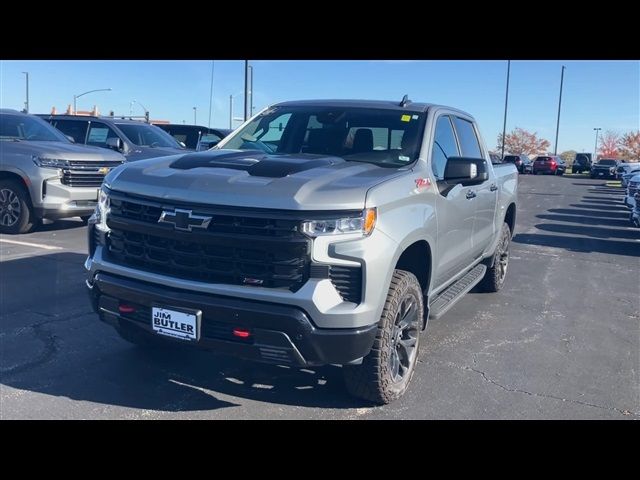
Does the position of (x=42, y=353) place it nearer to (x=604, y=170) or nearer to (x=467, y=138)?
(x=467, y=138)

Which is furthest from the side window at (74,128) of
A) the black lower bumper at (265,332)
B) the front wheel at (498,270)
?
the black lower bumper at (265,332)

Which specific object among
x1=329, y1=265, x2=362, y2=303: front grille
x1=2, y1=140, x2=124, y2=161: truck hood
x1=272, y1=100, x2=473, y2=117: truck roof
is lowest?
x1=329, y1=265, x2=362, y2=303: front grille

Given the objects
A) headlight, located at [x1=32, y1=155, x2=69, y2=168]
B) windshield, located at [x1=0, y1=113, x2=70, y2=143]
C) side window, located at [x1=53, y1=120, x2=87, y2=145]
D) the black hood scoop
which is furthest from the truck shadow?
side window, located at [x1=53, y1=120, x2=87, y2=145]

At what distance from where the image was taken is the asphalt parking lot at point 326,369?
13.0ft

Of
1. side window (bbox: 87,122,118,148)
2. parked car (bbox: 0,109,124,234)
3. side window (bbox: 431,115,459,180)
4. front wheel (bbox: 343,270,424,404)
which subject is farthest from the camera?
side window (bbox: 87,122,118,148)

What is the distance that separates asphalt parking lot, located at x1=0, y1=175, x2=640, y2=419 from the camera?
13.0ft

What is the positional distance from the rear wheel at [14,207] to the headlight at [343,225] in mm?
7566

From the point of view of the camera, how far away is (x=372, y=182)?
3807 mm

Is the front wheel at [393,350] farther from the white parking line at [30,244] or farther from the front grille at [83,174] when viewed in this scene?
the front grille at [83,174]

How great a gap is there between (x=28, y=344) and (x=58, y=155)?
18.2 ft

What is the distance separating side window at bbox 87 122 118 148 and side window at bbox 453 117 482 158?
8.53 m

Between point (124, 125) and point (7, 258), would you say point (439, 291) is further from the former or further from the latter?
point (124, 125)

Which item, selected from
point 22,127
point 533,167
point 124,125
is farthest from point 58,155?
point 533,167

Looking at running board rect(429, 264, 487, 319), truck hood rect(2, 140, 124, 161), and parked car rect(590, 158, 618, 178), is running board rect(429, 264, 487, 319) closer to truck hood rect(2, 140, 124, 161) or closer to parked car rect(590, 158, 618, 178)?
truck hood rect(2, 140, 124, 161)
